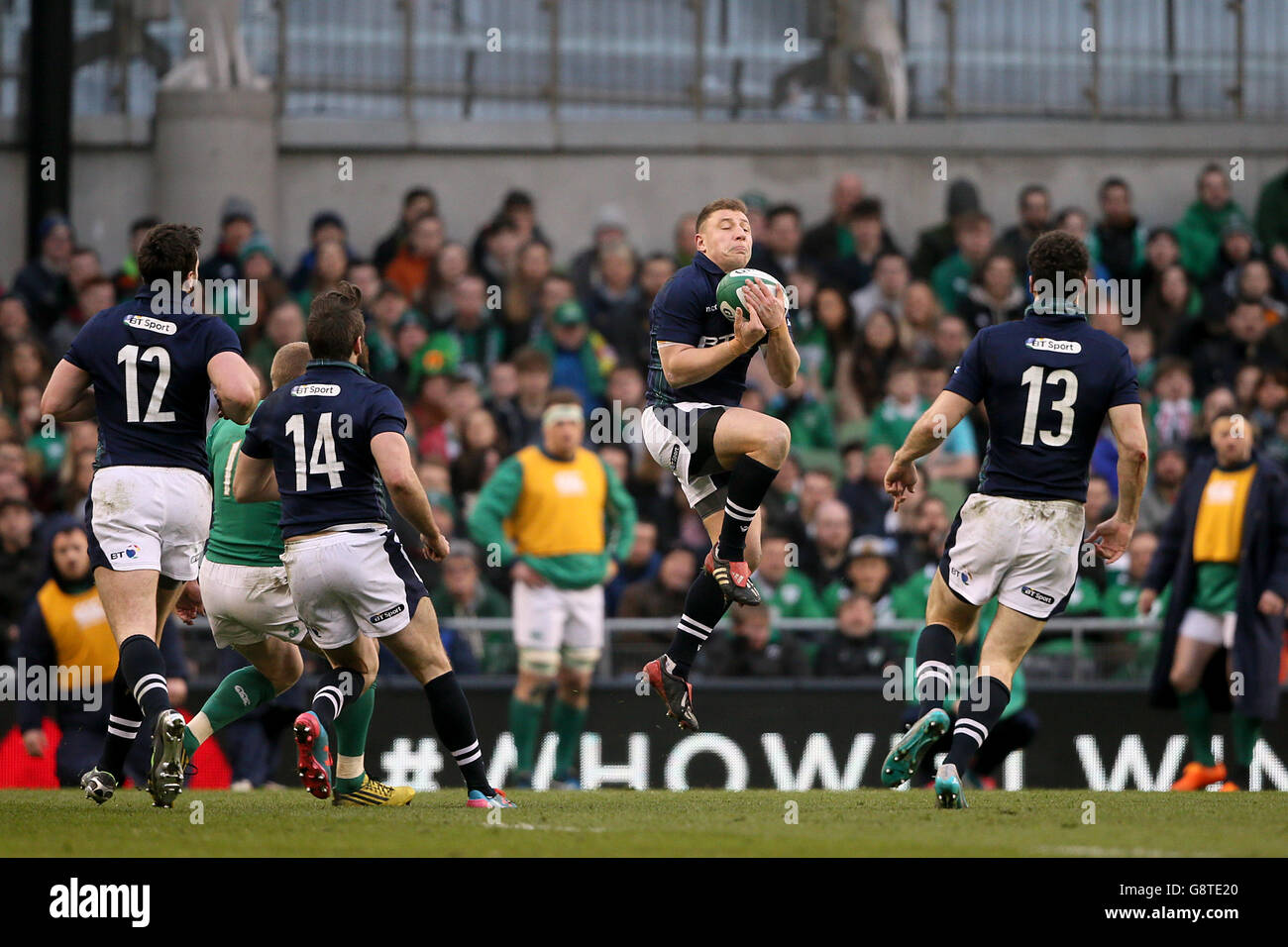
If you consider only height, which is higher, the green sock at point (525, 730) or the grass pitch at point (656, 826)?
the grass pitch at point (656, 826)

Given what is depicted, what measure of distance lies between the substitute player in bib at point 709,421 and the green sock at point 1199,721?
13.0ft

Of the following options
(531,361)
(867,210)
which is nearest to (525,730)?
(531,361)

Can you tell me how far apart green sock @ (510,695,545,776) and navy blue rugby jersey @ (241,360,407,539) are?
5.10 metres

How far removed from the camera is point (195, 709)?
13570 millimetres

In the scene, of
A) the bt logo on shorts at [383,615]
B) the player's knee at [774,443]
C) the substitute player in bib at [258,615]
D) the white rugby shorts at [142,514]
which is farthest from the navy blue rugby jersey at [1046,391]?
the white rugby shorts at [142,514]

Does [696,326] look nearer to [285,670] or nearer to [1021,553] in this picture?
[1021,553]

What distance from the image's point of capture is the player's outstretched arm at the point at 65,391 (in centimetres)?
919

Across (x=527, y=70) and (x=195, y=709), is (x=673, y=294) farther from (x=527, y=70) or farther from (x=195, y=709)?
(x=527, y=70)

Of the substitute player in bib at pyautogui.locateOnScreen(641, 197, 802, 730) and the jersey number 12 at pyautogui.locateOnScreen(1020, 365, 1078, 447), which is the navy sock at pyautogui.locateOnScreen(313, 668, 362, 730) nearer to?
the substitute player in bib at pyautogui.locateOnScreen(641, 197, 802, 730)

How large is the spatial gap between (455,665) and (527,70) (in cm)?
814

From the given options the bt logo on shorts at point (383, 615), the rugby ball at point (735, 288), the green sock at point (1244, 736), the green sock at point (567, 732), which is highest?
the rugby ball at point (735, 288)

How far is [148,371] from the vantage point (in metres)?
9.08

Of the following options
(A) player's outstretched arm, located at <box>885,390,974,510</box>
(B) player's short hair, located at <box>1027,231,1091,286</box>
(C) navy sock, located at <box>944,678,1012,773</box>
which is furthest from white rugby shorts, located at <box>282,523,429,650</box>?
(B) player's short hair, located at <box>1027,231,1091,286</box>

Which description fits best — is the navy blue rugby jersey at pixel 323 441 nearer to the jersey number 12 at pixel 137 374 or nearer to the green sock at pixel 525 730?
the jersey number 12 at pixel 137 374
